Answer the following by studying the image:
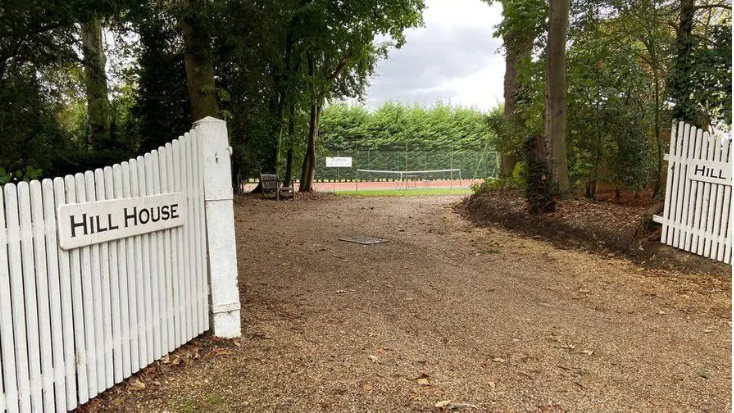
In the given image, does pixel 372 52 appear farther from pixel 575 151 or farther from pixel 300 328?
pixel 300 328

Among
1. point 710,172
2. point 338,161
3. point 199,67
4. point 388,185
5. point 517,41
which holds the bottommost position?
point 388,185

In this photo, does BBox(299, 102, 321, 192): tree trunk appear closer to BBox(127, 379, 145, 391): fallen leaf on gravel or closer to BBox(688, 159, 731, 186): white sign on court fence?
BBox(688, 159, 731, 186): white sign on court fence

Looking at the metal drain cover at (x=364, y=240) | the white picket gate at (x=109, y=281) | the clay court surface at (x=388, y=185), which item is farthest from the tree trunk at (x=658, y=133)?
the clay court surface at (x=388, y=185)

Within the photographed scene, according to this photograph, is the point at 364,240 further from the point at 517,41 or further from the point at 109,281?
the point at 517,41

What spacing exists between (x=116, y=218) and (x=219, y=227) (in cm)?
99

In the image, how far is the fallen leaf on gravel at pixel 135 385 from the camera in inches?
130

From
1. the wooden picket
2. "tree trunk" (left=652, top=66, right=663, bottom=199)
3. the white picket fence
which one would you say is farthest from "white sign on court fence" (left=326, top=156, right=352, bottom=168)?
the wooden picket

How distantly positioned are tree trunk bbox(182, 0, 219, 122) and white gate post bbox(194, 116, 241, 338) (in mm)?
7522

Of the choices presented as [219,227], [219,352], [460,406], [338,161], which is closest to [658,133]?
[460,406]

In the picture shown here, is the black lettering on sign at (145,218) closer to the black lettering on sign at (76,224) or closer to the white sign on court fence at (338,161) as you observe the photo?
the black lettering on sign at (76,224)

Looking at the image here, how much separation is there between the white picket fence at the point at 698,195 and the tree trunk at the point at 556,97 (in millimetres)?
3212

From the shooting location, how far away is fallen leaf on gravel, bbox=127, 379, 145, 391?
331cm

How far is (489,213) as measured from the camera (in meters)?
11.8

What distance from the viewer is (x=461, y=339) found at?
426cm
